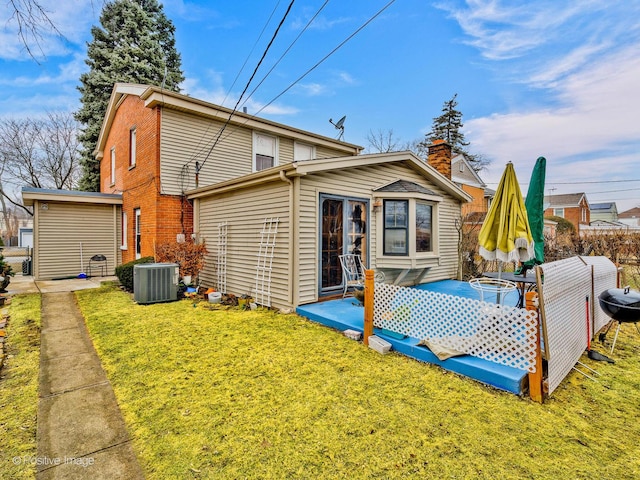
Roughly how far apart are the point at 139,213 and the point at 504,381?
10.9 m

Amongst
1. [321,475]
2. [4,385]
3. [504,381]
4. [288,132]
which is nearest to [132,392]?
[4,385]

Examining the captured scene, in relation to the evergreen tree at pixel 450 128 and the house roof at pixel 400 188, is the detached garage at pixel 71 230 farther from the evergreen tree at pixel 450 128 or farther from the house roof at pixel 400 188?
the evergreen tree at pixel 450 128

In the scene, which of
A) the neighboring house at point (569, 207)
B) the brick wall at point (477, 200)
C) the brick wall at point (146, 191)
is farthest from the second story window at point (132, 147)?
the neighboring house at point (569, 207)

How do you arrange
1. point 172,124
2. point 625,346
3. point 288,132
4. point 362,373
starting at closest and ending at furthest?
point 362,373
point 625,346
point 172,124
point 288,132

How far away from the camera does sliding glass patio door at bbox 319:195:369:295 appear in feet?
21.8

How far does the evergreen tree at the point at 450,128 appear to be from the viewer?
32781mm

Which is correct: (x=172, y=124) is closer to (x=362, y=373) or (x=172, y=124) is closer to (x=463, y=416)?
(x=362, y=373)

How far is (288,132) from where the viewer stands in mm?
11305

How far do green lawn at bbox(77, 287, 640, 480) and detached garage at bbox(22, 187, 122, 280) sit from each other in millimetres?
8845

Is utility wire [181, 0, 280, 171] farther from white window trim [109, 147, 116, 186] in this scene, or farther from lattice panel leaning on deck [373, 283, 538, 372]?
white window trim [109, 147, 116, 186]

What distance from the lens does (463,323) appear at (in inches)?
150

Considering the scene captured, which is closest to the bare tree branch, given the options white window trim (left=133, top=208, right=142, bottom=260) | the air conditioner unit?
the air conditioner unit

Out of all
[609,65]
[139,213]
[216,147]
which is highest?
[609,65]

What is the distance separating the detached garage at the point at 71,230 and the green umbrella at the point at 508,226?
1259 centimetres
